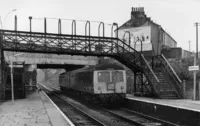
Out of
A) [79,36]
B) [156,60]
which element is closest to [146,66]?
[156,60]

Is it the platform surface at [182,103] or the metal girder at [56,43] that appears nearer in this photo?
the platform surface at [182,103]

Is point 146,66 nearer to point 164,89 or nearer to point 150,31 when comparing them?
point 164,89

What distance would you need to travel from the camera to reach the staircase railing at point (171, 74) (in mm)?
21000

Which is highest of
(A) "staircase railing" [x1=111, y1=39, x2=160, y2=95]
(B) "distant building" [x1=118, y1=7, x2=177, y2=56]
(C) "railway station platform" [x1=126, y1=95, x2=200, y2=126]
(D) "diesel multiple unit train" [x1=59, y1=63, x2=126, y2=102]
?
(B) "distant building" [x1=118, y1=7, x2=177, y2=56]

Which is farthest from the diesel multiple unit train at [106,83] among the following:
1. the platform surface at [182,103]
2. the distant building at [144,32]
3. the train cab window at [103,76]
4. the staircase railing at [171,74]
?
the distant building at [144,32]

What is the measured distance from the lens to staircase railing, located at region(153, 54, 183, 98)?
2100 centimetres

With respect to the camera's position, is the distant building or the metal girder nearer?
the metal girder

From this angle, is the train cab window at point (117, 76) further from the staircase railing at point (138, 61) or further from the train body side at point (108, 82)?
the staircase railing at point (138, 61)

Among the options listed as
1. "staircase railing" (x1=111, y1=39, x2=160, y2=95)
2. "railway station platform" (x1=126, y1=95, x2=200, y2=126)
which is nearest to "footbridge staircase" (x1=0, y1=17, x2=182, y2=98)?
"staircase railing" (x1=111, y1=39, x2=160, y2=95)

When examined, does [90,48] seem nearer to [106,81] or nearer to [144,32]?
[106,81]

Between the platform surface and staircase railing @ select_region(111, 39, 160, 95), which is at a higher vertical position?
staircase railing @ select_region(111, 39, 160, 95)

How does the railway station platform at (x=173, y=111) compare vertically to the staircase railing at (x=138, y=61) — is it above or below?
below

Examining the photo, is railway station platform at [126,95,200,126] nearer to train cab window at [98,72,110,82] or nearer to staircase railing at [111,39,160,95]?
train cab window at [98,72,110,82]

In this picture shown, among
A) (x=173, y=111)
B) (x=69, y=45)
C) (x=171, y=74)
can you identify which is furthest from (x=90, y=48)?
(x=173, y=111)
